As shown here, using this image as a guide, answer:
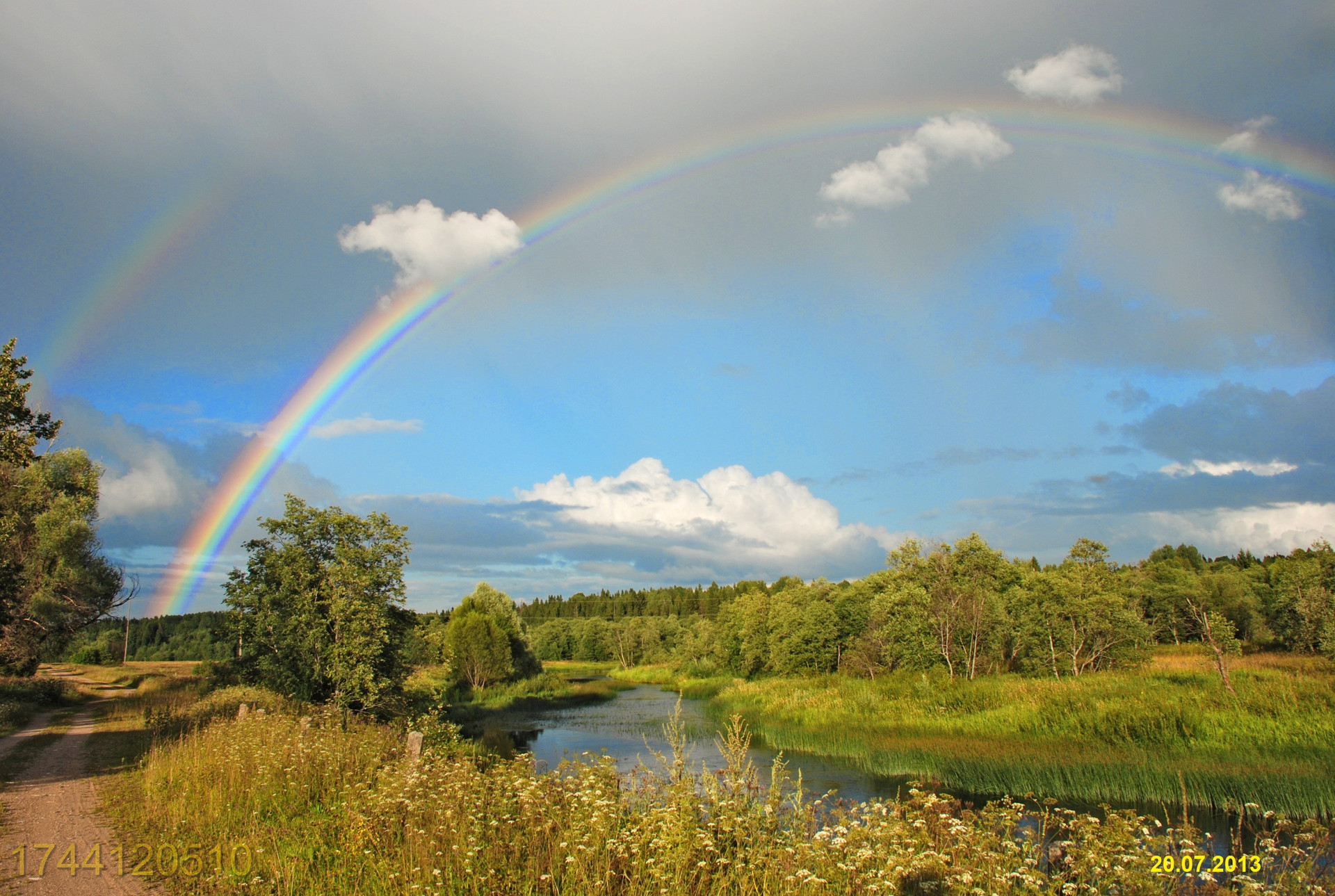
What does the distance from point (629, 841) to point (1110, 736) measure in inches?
796

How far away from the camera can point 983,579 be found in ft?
127

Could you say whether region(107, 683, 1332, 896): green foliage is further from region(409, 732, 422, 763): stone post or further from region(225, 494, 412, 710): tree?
region(225, 494, 412, 710): tree

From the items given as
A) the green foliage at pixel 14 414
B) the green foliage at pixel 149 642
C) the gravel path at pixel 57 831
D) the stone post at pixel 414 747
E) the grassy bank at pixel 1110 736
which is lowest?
the green foliage at pixel 149 642

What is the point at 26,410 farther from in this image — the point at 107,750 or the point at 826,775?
the point at 826,775

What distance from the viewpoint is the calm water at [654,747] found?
54.8 ft

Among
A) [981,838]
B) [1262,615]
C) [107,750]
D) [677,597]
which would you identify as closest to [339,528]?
[107,750]

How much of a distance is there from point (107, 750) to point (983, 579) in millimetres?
38286

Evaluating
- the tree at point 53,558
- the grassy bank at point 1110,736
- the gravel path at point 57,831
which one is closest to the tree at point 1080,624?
the grassy bank at point 1110,736

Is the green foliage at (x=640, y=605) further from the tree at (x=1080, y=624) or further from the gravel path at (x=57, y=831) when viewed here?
the gravel path at (x=57, y=831)

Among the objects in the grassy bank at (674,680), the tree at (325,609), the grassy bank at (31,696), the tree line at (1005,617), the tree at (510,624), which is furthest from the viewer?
the tree at (510,624)

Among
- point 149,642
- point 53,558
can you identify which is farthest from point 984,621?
point 149,642

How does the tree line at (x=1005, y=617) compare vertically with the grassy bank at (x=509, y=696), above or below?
above

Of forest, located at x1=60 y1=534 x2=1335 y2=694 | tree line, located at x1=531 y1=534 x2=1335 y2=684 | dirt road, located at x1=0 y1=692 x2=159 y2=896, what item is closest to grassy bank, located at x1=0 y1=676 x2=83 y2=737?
forest, located at x1=60 y1=534 x2=1335 y2=694

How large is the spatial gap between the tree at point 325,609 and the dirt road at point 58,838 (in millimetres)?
6888
